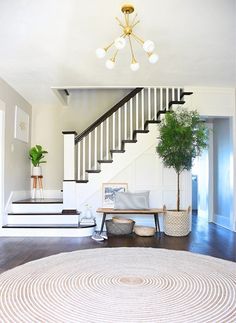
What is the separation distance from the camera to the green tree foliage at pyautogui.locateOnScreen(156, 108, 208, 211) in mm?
4594

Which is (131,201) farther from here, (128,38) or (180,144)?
(128,38)

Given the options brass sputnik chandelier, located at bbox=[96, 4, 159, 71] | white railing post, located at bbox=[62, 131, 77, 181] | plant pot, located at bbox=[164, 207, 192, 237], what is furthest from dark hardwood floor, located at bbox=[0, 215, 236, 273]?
brass sputnik chandelier, located at bbox=[96, 4, 159, 71]

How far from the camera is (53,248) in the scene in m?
3.83

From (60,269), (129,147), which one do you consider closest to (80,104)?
(129,147)

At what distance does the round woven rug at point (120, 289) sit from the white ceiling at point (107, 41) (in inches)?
105

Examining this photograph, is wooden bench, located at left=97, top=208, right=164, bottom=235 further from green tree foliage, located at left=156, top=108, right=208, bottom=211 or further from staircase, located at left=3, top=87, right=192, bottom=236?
green tree foliage, located at left=156, top=108, right=208, bottom=211

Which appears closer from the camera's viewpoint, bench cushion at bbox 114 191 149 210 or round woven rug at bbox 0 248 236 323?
round woven rug at bbox 0 248 236 323

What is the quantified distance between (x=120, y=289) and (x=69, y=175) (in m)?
2.96

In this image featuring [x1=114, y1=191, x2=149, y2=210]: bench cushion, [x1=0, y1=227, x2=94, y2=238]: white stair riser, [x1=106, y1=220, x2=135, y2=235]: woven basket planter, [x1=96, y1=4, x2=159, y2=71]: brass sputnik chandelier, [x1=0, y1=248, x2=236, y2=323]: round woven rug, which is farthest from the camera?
[x1=114, y1=191, x2=149, y2=210]: bench cushion

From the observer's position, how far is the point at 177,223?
15.4 feet

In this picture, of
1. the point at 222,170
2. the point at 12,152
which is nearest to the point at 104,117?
the point at 12,152

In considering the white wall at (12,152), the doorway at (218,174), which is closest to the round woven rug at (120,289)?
the white wall at (12,152)

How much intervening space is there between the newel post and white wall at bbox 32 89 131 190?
140 centimetres

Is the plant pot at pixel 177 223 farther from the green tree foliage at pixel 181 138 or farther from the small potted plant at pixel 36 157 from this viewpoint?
the small potted plant at pixel 36 157
